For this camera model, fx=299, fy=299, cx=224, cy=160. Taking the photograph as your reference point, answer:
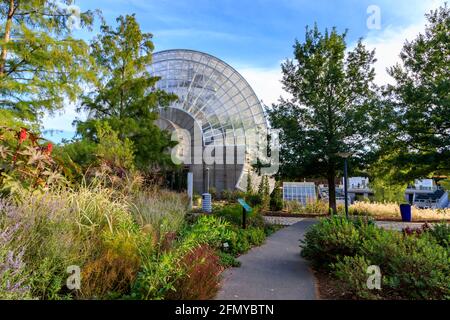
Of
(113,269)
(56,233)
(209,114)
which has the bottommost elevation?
(113,269)

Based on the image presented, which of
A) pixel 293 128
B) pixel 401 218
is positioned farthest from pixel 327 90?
pixel 401 218

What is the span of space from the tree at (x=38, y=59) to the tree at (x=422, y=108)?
1167cm

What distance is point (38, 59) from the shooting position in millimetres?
8125

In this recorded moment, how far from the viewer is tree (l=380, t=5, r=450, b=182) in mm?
11359

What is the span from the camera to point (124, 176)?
9.03 m


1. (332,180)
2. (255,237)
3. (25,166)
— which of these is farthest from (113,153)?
(332,180)

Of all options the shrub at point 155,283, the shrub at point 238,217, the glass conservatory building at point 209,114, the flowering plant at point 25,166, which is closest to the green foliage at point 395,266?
the shrub at point 155,283

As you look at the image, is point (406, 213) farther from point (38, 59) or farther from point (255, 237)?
point (38, 59)

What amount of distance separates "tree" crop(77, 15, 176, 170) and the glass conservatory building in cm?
1292

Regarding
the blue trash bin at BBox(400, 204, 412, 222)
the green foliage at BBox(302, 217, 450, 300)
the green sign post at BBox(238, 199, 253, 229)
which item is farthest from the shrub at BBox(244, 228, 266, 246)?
the blue trash bin at BBox(400, 204, 412, 222)

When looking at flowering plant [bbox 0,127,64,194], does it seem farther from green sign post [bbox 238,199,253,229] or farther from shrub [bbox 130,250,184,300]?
green sign post [bbox 238,199,253,229]

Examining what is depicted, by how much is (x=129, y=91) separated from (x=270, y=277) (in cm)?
1190

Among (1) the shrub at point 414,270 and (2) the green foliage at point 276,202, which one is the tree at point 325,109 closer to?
(2) the green foliage at point 276,202

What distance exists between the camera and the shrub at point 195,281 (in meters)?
3.25
